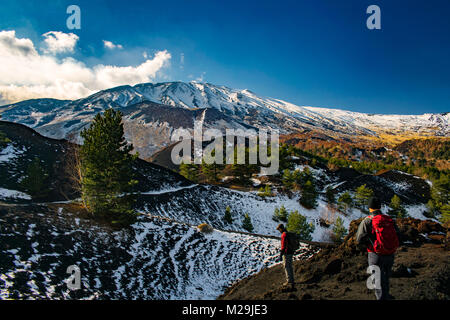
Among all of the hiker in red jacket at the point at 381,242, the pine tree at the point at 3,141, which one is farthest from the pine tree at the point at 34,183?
the hiker in red jacket at the point at 381,242

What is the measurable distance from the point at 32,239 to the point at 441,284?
19617 mm

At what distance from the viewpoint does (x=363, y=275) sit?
887 cm

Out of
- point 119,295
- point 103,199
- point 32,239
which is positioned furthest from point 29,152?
point 119,295

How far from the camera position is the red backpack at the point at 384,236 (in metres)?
5.76

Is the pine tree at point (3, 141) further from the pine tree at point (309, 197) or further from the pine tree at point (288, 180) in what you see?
the pine tree at point (309, 197)

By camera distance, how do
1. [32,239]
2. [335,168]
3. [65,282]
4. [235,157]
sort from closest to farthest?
[65,282] < [32,239] < [235,157] < [335,168]

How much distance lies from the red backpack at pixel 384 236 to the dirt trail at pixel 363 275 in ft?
7.60

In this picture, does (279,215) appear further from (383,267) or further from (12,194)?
(12,194)

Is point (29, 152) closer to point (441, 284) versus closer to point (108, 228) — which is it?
point (108, 228)

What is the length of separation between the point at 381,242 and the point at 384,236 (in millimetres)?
180

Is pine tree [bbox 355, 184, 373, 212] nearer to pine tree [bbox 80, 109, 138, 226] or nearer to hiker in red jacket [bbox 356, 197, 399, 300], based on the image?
pine tree [bbox 80, 109, 138, 226]

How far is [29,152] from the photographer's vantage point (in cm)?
4003

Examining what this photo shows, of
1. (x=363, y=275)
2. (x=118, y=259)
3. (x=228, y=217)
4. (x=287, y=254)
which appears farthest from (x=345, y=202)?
(x=118, y=259)

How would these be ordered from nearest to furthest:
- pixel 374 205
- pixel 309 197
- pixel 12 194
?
pixel 374 205, pixel 12 194, pixel 309 197
